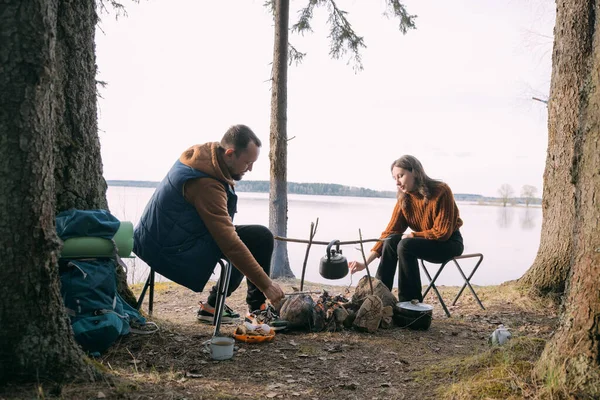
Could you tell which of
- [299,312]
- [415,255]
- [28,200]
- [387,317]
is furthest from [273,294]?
[415,255]

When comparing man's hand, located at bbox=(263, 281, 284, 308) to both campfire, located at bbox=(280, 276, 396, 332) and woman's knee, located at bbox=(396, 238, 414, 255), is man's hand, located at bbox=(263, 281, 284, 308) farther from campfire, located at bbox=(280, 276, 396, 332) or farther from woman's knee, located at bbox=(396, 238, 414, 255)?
woman's knee, located at bbox=(396, 238, 414, 255)

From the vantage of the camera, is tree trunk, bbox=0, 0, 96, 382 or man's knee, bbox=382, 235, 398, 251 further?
man's knee, bbox=382, 235, 398, 251

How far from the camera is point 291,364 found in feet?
10.4

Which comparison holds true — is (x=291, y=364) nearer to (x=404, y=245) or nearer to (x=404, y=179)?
(x=404, y=245)

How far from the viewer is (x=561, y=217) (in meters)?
5.30

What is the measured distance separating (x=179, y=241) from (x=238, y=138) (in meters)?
0.83

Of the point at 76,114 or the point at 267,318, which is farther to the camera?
the point at 267,318

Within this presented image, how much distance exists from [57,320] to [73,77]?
177cm

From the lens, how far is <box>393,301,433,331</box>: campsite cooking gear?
4148 mm

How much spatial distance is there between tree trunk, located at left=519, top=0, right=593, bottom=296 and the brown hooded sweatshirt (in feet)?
11.4

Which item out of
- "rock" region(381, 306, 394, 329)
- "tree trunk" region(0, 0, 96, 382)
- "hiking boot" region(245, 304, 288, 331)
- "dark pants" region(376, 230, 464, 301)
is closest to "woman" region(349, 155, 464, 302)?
"dark pants" region(376, 230, 464, 301)

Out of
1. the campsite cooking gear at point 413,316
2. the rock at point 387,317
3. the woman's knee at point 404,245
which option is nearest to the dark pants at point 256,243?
the rock at point 387,317

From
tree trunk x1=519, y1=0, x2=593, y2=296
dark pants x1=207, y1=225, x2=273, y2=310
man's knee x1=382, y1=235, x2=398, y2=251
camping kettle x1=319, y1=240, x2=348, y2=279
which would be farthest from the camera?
tree trunk x1=519, y1=0, x2=593, y2=296

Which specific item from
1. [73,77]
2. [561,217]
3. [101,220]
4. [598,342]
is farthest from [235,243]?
[561,217]
